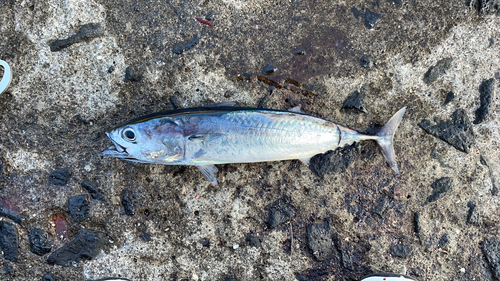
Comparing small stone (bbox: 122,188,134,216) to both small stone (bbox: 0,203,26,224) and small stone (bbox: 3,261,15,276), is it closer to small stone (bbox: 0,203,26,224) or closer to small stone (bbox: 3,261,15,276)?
small stone (bbox: 0,203,26,224)

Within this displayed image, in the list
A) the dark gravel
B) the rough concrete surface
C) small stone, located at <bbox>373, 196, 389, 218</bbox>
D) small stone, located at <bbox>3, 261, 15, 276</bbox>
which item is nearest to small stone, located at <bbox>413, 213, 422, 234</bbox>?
the rough concrete surface

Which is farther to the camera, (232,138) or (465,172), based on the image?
(465,172)

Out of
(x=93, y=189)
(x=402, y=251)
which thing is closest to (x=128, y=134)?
(x=93, y=189)

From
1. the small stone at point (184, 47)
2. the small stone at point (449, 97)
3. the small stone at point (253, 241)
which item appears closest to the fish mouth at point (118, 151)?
the small stone at point (184, 47)

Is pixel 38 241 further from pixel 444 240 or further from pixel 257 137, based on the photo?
pixel 444 240

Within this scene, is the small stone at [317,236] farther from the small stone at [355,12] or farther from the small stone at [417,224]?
the small stone at [355,12]

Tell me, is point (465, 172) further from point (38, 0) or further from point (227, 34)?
point (38, 0)

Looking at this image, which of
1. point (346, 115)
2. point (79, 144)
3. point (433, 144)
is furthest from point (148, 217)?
point (433, 144)
